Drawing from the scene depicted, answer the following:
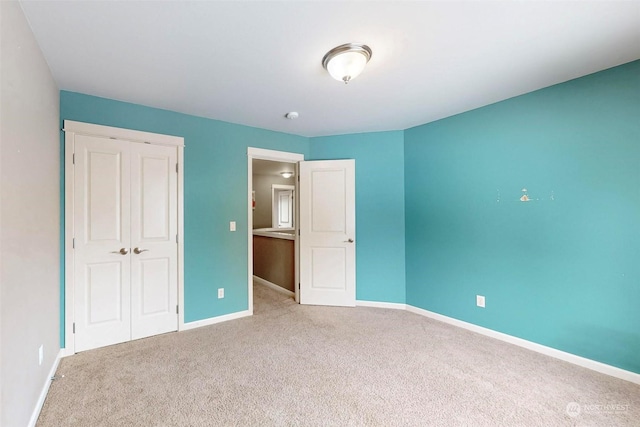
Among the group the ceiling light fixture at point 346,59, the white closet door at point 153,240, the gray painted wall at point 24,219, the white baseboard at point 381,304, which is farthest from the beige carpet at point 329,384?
the ceiling light fixture at point 346,59

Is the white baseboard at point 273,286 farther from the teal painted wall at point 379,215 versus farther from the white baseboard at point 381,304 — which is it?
the teal painted wall at point 379,215

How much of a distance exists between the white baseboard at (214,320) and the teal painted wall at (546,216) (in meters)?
2.26

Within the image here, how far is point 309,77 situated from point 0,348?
2356 millimetres

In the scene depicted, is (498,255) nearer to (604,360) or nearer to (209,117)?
(604,360)

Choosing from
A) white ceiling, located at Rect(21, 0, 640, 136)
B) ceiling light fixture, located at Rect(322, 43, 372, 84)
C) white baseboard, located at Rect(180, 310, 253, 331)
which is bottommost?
white baseboard, located at Rect(180, 310, 253, 331)

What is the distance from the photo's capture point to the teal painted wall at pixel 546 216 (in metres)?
2.06

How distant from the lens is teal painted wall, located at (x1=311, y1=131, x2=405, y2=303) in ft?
12.1

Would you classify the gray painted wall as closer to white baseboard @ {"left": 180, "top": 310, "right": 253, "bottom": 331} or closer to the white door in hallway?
the white door in hallway

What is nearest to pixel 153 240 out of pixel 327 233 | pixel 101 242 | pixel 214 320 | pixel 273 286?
pixel 101 242

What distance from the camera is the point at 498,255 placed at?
2.76m

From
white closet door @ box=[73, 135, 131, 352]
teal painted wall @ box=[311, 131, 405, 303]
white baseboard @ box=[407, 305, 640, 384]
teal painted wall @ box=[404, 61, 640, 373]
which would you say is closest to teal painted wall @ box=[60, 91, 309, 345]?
white closet door @ box=[73, 135, 131, 352]

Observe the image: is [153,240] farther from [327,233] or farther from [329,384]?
[329,384]

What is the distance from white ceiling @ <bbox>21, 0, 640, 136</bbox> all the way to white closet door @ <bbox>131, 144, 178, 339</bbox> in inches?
23.6

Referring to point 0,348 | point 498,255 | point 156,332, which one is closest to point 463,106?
point 498,255
